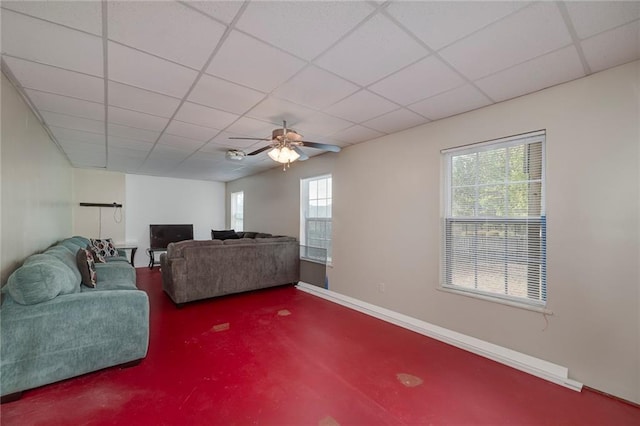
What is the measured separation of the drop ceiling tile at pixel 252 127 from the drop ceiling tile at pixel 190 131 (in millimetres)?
305

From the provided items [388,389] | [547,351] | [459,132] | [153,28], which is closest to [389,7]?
[153,28]

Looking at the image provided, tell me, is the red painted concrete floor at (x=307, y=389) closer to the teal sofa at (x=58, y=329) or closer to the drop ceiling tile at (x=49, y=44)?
the teal sofa at (x=58, y=329)

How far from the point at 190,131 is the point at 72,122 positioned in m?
1.27

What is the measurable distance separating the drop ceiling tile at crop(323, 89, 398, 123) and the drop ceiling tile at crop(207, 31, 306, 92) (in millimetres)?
690

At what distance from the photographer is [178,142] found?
13.2ft

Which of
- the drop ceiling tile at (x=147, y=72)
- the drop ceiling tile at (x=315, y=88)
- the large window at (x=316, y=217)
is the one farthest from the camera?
the large window at (x=316, y=217)

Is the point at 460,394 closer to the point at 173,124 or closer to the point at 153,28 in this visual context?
the point at 153,28

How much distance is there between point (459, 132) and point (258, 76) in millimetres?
2150

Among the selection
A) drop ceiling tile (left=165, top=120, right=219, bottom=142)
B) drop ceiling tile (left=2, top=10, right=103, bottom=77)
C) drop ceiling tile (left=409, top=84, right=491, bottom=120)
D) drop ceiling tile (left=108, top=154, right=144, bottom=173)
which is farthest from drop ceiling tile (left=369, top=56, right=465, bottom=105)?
drop ceiling tile (left=108, top=154, right=144, bottom=173)

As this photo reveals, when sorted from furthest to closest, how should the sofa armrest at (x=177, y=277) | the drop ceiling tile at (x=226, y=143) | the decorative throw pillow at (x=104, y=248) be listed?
the decorative throw pillow at (x=104, y=248) < the sofa armrest at (x=177, y=277) < the drop ceiling tile at (x=226, y=143)

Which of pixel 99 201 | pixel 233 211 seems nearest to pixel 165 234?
pixel 99 201

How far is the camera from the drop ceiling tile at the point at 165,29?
1.45 metres

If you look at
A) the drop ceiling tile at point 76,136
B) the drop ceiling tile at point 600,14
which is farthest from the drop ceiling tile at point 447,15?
the drop ceiling tile at point 76,136

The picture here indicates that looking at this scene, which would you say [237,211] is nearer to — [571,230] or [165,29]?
[165,29]
